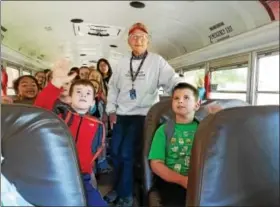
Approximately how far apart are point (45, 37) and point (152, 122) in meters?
6.69

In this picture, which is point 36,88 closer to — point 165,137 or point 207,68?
point 165,137

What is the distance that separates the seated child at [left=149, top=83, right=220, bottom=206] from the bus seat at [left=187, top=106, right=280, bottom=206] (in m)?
0.64

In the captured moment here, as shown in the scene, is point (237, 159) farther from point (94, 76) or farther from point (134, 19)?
point (134, 19)

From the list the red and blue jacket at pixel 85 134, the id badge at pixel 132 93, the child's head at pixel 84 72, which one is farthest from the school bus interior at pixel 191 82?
the child's head at pixel 84 72

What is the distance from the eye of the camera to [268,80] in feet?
11.7

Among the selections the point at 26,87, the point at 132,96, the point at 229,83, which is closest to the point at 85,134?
the point at 132,96

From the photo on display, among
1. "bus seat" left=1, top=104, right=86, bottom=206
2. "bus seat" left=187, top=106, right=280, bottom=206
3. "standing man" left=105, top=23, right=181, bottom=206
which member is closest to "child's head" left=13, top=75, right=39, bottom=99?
"standing man" left=105, top=23, right=181, bottom=206

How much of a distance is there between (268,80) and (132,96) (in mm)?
1564

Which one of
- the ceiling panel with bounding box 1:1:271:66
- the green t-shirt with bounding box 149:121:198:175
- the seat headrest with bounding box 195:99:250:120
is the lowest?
the green t-shirt with bounding box 149:121:198:175

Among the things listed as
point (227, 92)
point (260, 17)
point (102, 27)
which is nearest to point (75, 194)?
point (260, 17)

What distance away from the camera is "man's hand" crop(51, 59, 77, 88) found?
1.85 m

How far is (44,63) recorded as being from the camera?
39.1ft

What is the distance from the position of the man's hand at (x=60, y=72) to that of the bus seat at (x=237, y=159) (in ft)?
2.80

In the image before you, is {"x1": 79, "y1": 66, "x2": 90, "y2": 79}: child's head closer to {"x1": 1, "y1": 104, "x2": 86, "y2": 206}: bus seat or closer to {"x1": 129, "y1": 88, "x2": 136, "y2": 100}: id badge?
{"x1": 129, "y1": 88, "x2": 136, "y2": 100}: id badge
